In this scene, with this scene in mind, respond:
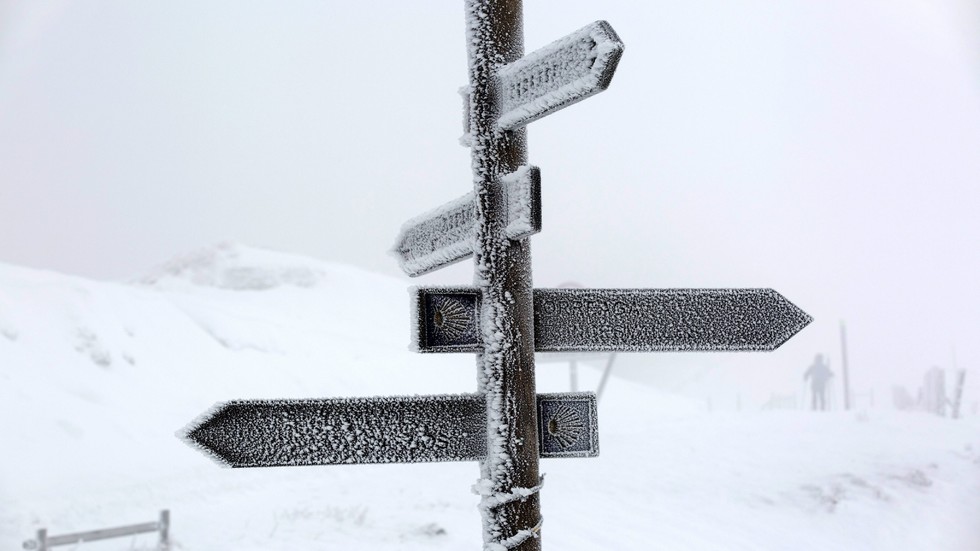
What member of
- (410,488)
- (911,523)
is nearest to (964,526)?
(911,523)

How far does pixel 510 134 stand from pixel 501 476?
1039 millimetres

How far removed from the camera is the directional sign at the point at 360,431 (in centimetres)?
219

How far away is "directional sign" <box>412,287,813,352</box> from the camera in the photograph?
2359 mm

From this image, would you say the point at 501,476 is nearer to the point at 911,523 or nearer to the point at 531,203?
the point at 531,203

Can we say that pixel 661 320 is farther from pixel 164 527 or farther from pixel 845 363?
pixel 845 363

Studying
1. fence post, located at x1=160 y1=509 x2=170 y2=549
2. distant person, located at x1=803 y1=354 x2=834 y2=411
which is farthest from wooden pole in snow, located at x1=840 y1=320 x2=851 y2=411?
fence post, located at x1=160 y1=509 x2=170 y2=549

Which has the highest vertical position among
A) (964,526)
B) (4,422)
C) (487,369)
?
(487,369)

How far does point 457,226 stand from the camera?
7.80 ft

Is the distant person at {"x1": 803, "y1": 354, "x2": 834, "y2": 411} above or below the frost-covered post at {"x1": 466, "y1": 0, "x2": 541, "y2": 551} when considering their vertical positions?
below

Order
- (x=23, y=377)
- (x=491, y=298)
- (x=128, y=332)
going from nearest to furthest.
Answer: (x=491, y=298) < (x=23, y=377) < (x=128, y=332)

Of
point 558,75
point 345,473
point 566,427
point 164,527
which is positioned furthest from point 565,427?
point 345,473

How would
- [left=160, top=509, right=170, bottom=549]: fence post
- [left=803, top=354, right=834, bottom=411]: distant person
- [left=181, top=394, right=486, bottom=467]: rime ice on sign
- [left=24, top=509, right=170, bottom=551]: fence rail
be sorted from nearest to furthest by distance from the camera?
[left=181, top=394, right=486, bottom=467]: rime ice on sign < [left=24, top=509, right=170, bottom=551]: fence rail < [left=160, top=509, right=170, bottom=549]: fence post < [left=803, top=354, right=834, bottom=411]: distant person

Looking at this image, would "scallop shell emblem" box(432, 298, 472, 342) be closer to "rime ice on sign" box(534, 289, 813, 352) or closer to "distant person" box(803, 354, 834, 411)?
"rime ice on sign" box(534, 289, 813, 352)

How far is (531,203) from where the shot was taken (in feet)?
6.84
